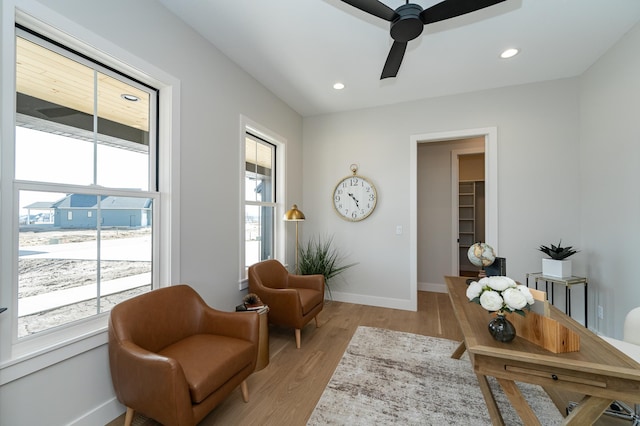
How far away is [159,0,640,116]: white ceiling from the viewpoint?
2.01m

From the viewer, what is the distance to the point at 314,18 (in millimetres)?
2098

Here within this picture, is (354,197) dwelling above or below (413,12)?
below

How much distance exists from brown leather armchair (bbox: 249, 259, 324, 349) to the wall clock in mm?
1262

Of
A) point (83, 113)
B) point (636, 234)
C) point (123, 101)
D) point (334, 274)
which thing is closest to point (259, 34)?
point (123, 101)

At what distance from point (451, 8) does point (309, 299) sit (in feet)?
8.53

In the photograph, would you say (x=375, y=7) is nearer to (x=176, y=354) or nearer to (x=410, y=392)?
(x=176, y=354)

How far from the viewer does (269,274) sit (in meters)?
2.95

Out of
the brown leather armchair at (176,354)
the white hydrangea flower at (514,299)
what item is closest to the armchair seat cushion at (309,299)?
the brown leather armchair at (176,354)

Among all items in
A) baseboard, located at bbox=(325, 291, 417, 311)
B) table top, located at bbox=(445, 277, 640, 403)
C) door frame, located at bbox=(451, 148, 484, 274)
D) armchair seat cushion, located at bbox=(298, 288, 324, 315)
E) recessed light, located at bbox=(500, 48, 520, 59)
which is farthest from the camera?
door frame, located at bbox=(451, 148, 484, 274)

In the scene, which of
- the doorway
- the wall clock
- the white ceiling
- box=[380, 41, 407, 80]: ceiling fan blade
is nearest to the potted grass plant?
the wall clock

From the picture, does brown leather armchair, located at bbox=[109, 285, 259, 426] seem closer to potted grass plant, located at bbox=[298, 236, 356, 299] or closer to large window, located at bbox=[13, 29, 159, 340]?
large window, located at bbox=[13, 29, 159, 340]

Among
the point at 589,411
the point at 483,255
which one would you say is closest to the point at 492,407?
the point at 589,411

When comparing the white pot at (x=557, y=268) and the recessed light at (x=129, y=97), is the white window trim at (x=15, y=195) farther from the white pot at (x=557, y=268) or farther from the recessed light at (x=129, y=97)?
the white pot at (x=557, y=268)

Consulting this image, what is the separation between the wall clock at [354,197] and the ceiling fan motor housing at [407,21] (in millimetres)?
2290
